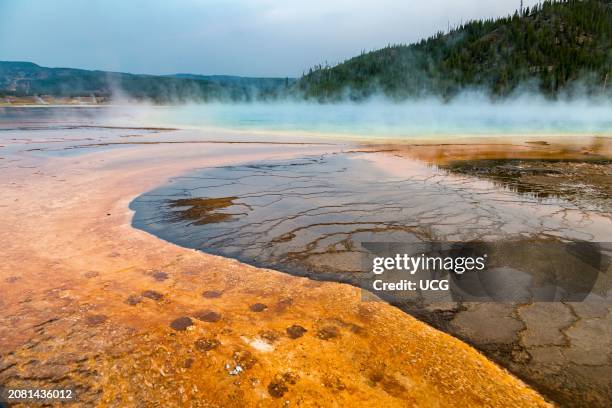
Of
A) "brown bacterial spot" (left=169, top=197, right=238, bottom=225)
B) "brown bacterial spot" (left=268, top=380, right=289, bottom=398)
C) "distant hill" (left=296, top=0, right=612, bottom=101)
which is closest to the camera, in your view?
"brown bacterial spot" (left=268, top=380, right=289, bottom=398)

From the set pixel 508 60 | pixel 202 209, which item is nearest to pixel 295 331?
pixel 202 209

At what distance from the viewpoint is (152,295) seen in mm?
3484

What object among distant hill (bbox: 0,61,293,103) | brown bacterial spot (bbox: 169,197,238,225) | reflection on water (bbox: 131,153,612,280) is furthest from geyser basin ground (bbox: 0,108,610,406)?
distant hill (bbox: 0,61,293,103)

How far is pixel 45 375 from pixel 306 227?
361 cm

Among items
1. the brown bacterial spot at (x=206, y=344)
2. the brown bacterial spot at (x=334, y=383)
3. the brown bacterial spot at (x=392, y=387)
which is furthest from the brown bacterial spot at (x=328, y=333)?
the brown bacterial spot at (x=206, y=344)

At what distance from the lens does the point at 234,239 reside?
5027mm

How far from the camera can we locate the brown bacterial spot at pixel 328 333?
2.87 meters

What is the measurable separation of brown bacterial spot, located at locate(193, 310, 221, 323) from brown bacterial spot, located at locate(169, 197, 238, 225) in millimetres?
2667

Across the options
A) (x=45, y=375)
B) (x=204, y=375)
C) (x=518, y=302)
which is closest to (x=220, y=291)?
(x=204, y=375)

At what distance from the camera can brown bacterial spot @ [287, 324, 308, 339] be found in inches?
113

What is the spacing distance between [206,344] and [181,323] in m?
0.39

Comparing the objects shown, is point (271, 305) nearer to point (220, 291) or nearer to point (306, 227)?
point (220, 291)

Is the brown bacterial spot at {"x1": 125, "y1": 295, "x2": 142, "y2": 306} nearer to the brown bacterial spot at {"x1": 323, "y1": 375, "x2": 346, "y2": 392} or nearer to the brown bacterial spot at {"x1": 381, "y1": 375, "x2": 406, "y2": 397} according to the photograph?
the brown bacterial spot at {"x1": 323, "y1": 375, "x2": 346, "y2": 392}

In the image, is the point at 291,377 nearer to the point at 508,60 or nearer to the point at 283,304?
the point at 283,304
